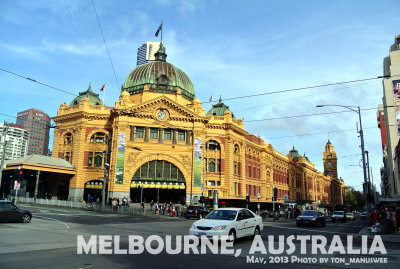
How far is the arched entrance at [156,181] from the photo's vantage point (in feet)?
161

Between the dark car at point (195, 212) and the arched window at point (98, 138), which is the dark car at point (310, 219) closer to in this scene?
the dark car at point (195, 212)

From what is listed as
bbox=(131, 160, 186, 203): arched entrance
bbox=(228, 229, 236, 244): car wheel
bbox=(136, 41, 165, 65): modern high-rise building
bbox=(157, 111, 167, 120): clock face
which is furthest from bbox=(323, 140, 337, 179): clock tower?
bbox=(228, 229, 236, 244): car wheel

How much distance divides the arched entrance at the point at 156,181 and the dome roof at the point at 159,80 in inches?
563

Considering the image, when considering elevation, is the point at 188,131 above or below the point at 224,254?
above

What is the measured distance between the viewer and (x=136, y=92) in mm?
58250

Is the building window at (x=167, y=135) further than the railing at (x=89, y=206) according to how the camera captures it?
Yes

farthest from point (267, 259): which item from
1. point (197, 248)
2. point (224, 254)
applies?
point (197, 248)

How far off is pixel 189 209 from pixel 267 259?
2736cm

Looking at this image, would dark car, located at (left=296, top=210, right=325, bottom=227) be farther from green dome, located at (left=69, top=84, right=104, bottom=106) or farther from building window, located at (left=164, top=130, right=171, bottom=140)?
green dome, located at (left=69, top=84, right=104, bottom=106)

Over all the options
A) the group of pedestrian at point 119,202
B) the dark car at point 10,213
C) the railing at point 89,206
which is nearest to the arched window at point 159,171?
the group of pedestrian at point 119,202

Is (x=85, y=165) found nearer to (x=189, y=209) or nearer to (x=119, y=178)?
(x=119, y=178)

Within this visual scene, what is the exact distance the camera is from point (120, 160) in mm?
47844

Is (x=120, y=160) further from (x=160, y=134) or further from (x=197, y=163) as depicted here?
(x=197, y=163)

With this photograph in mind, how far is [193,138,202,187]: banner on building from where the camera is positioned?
5027 centimetres
